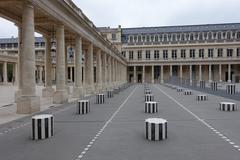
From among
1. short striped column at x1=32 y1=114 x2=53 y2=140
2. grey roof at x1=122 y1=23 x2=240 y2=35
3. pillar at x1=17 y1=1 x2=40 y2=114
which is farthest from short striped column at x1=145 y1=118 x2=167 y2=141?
grey roof at x1=122 y1=23 x2=240 y2=35

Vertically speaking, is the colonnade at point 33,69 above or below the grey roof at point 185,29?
below

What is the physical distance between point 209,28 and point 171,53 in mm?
16054

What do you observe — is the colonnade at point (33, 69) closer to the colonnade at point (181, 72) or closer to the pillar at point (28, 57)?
the pillar at point (28, 57)

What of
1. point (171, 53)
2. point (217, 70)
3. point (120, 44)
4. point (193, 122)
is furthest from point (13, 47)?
point (193, 122)

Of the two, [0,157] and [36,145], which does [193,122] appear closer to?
[36,145]

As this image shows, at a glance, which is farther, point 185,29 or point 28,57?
point 185,29

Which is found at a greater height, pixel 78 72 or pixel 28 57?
pixel 28 57

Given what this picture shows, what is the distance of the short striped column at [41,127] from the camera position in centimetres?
959

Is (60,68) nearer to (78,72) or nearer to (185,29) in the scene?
(78,72)

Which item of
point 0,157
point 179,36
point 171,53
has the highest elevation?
point 179,36

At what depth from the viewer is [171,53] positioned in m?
98.0

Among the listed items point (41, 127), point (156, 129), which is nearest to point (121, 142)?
point (156, 129)

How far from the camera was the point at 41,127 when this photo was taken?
9.70 m

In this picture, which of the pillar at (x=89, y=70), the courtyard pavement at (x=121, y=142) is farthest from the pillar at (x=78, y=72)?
the courtyard pavement at (x=121, y=142)
